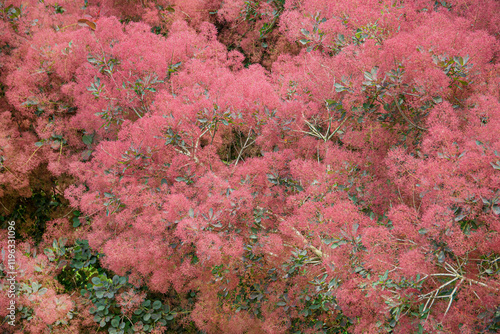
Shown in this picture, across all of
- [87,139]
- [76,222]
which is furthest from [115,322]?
[87,139]

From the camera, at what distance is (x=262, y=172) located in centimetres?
267

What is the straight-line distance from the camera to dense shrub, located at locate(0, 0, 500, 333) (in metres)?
1.94

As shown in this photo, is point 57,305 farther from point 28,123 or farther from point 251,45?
point 251,45

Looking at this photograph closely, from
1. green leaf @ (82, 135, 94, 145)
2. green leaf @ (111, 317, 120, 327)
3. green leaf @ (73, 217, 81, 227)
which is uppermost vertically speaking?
green leaf @ (82, 135, 94, 145)

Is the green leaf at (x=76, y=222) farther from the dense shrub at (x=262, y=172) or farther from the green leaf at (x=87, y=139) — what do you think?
the green leaf at (x=87, y=139)

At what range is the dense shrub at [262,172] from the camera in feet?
6.35

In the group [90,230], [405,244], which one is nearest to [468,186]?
[405,244]

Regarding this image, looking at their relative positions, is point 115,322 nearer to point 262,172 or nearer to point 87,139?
point 87,139

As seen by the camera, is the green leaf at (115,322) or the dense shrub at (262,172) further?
the green leaf at (115,322)

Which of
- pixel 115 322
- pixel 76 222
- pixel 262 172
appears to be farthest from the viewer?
pixel 76 222

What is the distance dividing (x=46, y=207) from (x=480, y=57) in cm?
413

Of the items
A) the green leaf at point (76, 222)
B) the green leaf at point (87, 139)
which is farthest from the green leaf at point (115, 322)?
the green leaf at point (87, 139)

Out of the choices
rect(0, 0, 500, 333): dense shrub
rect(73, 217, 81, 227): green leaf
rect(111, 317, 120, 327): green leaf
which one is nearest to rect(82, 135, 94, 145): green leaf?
rect(0, 0, 500, 333): dense shrub

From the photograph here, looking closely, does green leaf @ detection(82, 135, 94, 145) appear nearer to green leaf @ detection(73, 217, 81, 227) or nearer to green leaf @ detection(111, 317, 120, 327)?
green leaf @ detection(73, 217, 81, 227)
